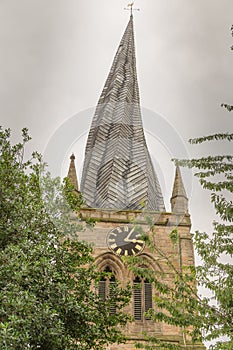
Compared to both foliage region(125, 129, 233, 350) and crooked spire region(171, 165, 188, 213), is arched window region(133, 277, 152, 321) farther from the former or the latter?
foliage region(125, 129, 233, 350)

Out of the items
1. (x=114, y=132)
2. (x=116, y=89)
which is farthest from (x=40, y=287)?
(x=116, y=89)

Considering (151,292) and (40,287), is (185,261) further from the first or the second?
(40,287)

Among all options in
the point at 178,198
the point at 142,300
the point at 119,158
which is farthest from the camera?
the point at 119,158

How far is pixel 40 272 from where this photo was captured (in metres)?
15.4

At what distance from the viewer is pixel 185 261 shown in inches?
1391

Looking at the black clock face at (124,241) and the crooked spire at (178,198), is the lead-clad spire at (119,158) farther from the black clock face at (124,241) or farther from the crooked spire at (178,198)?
the black clock face at (124,241)

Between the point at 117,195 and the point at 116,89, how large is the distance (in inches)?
483

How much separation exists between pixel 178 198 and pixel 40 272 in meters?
24.8

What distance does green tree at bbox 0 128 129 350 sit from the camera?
14.2m

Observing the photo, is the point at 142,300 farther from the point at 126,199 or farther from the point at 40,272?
the point at 40,272

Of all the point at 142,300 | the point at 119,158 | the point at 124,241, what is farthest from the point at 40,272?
the point at 119,158

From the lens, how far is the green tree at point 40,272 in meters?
14.2

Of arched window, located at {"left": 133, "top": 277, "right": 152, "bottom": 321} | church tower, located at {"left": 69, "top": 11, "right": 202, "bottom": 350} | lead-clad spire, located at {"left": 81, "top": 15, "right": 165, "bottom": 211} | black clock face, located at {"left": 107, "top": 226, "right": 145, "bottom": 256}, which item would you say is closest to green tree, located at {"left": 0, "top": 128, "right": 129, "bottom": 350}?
church tower, located at {"left": 69, "top": 11, "right": 202, "bottom": 350}

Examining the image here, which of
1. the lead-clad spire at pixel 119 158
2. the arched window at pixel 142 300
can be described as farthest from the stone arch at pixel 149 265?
the lead-clad spire at pixel 119 158
